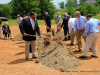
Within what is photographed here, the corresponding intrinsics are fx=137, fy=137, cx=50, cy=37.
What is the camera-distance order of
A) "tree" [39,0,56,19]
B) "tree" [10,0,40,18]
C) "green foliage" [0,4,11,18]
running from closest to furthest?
"green foliage" [0,4,11,18]
"tree" [10,0,40,18]
"tree" [39,0,56,19]

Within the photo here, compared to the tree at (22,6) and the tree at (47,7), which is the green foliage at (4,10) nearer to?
the tree at (22,6)

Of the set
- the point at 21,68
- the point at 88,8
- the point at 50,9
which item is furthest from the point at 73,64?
the point at 50,9

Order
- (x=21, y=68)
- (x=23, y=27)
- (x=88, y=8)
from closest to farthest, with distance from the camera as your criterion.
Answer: (x=21, y=68), (x=23, y=27), (x=88, y=8)

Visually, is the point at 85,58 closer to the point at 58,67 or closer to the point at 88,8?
the point at 58,67

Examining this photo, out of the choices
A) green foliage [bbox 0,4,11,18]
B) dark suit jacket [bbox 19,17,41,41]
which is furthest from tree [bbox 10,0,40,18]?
dark suit jacket [bbox 19,17,41,41]

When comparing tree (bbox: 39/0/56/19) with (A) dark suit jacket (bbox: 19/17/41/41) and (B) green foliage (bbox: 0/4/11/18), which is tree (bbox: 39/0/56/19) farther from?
(A) dark suit jacket (bbox: 19/17/41/41)

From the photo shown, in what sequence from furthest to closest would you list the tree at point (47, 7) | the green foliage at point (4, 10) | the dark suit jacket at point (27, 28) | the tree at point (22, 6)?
the tree at point (47, 7) → the tree at point (22, 6) → the green foliage at point (4, 10) → the dark suit jacket at point (27, 28)

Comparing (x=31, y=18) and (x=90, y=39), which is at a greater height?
(x=31, y=18)

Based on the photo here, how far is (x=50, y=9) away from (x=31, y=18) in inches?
1979

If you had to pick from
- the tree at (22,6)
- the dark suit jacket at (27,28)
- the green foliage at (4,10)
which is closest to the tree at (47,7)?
the tree at (22,6)

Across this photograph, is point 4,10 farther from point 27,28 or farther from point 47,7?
point 27,28

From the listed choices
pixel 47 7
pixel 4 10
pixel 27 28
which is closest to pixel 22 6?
pixel 4 10

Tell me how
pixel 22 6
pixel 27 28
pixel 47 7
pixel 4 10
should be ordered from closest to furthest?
pixel 27 28 → pixel 4 10 → pixel 22 6 → pixel 47 7

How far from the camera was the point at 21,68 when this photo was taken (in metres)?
5.30
